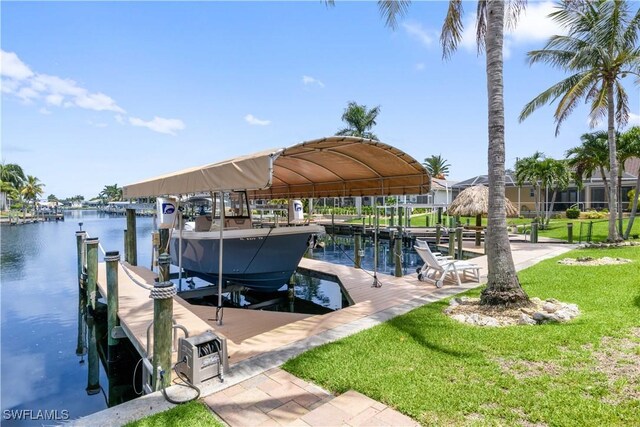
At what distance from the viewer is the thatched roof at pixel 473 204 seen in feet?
66.7

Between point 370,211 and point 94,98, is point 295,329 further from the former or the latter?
point 370,211

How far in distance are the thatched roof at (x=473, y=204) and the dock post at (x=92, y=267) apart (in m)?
18.1

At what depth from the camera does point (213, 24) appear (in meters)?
12.1

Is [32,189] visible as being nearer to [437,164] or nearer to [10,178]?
[10,178]

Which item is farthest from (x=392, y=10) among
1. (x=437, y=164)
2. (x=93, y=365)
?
(x=437, y=164)

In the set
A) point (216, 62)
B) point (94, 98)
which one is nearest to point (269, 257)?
point (216, 62)

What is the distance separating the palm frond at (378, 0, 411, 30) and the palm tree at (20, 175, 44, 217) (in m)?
80.1

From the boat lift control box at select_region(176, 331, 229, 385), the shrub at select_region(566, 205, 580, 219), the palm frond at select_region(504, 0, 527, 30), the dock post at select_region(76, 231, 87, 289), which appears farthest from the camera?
the shrub at select_region(566, 205, 580, 219)

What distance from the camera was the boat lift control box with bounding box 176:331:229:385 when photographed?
13.3 feet

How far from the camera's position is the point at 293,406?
361 centimetres

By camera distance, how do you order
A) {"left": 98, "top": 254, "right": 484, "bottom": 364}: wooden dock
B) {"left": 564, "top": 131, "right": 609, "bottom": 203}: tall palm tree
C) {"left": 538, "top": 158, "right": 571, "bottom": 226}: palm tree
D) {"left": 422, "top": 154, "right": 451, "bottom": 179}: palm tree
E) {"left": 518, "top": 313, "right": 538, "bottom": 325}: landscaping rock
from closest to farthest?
1. {"left": 98, "top": 254, "right": 484, "bottom": 364}: wooden dock
2. {"left": 518, "top": 313, "right": 538, "bottom": 325}: landscaping rock
3. {"left": 564, "top": 131, "right": 609, "bottom": 203}: tall palm tree
4. {"left": 538, "top": 158, "right": 571, "bottom": 226}: palm tree
5. {"left": 422, "top": 154, "right": 451, "bottom": 179}: palm tree

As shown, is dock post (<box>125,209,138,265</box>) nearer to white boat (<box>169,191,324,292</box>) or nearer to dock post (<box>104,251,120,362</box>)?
white boat (<box>169,191,324,292</box>)

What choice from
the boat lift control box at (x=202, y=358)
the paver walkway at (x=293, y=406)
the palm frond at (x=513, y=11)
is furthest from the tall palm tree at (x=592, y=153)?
the boat lift control box at (x=202, y=358)

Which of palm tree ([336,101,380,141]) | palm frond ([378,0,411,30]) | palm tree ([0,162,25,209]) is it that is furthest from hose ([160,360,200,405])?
palm tree ([0,162,25,209])
